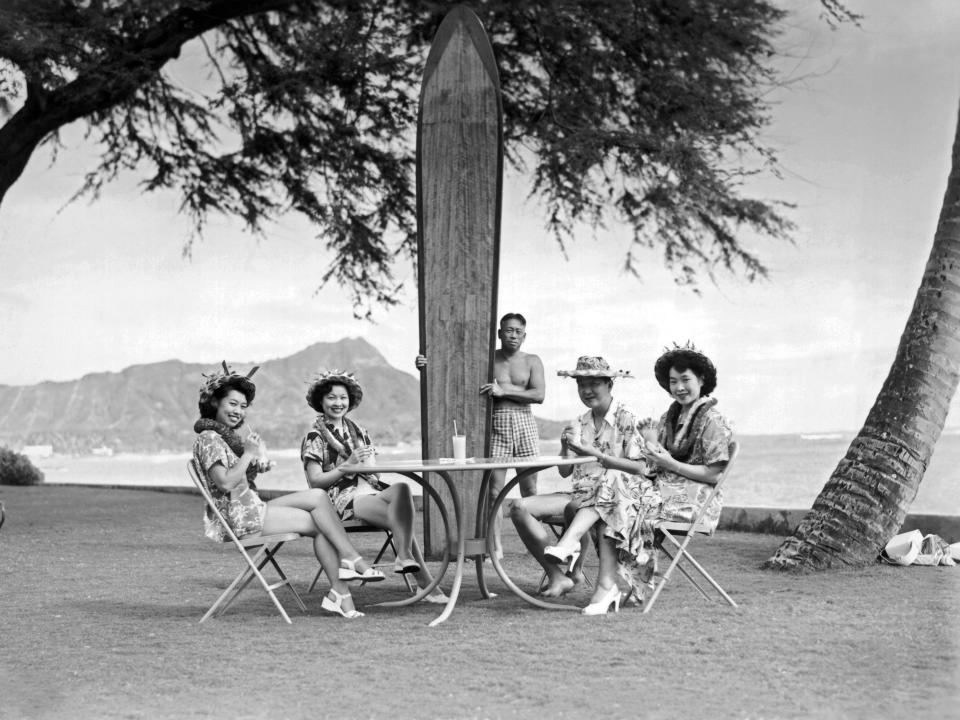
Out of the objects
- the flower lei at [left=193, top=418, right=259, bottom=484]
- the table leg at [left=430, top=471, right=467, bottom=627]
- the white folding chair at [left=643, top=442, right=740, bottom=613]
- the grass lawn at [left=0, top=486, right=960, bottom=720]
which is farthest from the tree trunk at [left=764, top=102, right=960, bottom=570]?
the flower lei at [left=193, top=418, right=259, bottom=484]

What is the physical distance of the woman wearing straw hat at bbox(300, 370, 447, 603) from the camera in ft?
15.8

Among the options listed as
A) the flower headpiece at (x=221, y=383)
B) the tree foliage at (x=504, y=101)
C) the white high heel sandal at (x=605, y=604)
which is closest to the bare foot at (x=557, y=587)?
the white high heel sandal at (x=605, y=604)

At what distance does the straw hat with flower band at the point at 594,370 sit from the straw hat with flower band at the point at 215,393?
1228 millimetres

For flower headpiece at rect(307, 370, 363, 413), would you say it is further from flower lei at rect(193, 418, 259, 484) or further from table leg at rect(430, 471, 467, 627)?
table leg at rect(430, 471, 467, 627)

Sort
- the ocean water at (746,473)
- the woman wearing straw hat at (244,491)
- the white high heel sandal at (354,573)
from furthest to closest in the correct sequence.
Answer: the ocean water at (746,473), the white high heel sandal at (354,573), the woman wearing straw hat at (244,491)

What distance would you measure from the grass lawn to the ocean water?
365 inches

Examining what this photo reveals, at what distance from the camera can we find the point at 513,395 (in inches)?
241

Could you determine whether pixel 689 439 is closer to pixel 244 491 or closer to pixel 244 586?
pixel 244 491

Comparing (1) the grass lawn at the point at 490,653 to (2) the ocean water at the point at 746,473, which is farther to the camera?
(2) the ocean water at the point at 746,473

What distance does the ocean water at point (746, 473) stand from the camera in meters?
16.8

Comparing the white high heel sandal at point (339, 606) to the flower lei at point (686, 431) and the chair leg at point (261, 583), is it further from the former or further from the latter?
the flower lei at point (686, 431)

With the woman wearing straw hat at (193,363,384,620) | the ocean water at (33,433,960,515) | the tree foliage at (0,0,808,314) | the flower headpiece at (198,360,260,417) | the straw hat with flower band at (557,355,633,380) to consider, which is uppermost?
the tree foliage at (0,0,808,314)

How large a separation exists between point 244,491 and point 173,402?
1578cm

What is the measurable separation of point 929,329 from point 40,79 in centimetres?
676
